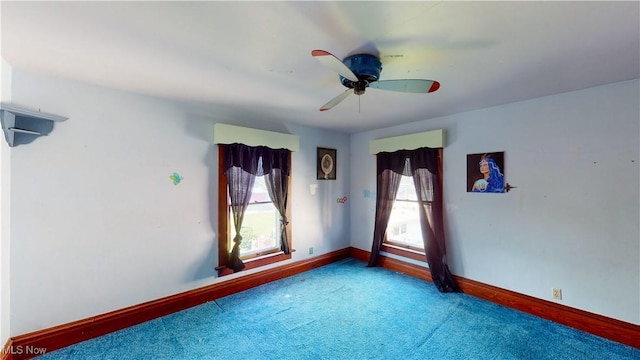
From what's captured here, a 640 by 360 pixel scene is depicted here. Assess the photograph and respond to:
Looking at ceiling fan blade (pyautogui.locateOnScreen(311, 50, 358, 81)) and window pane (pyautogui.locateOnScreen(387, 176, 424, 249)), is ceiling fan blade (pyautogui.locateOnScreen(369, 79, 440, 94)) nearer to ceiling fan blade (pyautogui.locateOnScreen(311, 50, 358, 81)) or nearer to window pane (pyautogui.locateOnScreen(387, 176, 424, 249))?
ceiling fan blade (pyautogui.locateOnScreen(311, 50, 358, 81))

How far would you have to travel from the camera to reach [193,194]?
9.24ft

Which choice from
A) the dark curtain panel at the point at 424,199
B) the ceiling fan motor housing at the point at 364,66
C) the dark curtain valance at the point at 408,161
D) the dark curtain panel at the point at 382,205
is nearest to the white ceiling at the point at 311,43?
the ceiling fan motor housing at the point at 364,66

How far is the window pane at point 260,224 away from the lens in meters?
3.31

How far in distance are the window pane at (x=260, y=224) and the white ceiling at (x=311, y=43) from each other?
4.68 ft

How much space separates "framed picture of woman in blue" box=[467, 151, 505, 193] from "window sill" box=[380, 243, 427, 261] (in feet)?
3.64

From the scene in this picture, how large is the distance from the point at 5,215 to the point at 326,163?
3.39 meters

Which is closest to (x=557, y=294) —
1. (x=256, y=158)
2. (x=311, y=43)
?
(x=311, y=43)

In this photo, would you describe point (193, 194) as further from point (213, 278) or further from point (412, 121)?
point (412, 121)

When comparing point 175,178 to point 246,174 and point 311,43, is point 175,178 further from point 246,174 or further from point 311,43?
point 311,43

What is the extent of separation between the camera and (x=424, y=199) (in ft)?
11.3

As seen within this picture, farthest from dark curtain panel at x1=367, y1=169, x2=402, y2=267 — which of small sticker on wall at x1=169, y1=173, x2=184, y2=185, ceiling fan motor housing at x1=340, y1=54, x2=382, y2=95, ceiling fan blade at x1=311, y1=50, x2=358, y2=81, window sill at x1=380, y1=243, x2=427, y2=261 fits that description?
small sticker on wall at x1=169, y1=173, x2=184, y2=185

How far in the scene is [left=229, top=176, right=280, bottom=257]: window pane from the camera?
3311 millimetres

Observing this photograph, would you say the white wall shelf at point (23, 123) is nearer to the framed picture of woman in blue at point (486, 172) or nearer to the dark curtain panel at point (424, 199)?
the dark curtain panel at point (424, 199)

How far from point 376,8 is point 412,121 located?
2.59 metres
